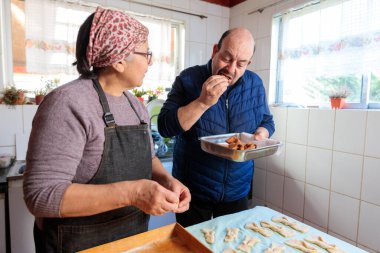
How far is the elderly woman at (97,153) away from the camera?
65 cm

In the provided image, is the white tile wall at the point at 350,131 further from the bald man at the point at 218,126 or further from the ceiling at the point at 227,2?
the ceiling at the point at 227,2

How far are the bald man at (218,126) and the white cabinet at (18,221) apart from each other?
91 centimetres

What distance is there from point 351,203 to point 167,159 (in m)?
1.22

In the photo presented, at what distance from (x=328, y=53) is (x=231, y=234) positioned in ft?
4.85

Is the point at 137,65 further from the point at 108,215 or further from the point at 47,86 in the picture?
the point at 47,86

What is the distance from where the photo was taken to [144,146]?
92 cm

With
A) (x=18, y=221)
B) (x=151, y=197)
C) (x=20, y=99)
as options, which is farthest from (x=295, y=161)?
(x=20, y=99)

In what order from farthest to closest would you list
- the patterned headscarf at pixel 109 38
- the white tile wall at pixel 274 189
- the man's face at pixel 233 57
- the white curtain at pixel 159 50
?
the white curtain at pixel 159 50 < the white tile wall at pixel 274 189 < the man's face at pixel 233 57 < the patterned headscarf at pixel 109 38

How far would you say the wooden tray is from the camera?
0.75 metres

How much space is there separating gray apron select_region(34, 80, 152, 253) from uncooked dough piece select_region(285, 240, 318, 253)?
21.5 inches

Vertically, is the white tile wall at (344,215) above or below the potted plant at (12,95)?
below

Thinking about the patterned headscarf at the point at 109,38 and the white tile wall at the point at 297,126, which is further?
the white tile wall at the point at 297,126

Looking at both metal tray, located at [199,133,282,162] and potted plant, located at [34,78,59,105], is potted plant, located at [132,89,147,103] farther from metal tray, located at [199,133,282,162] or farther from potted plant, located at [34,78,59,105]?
metal tray, located at [199,133,282,162]

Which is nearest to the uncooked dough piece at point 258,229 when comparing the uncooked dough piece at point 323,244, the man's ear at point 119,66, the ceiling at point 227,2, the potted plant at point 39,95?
the uncooked dough piece at point 323,244
